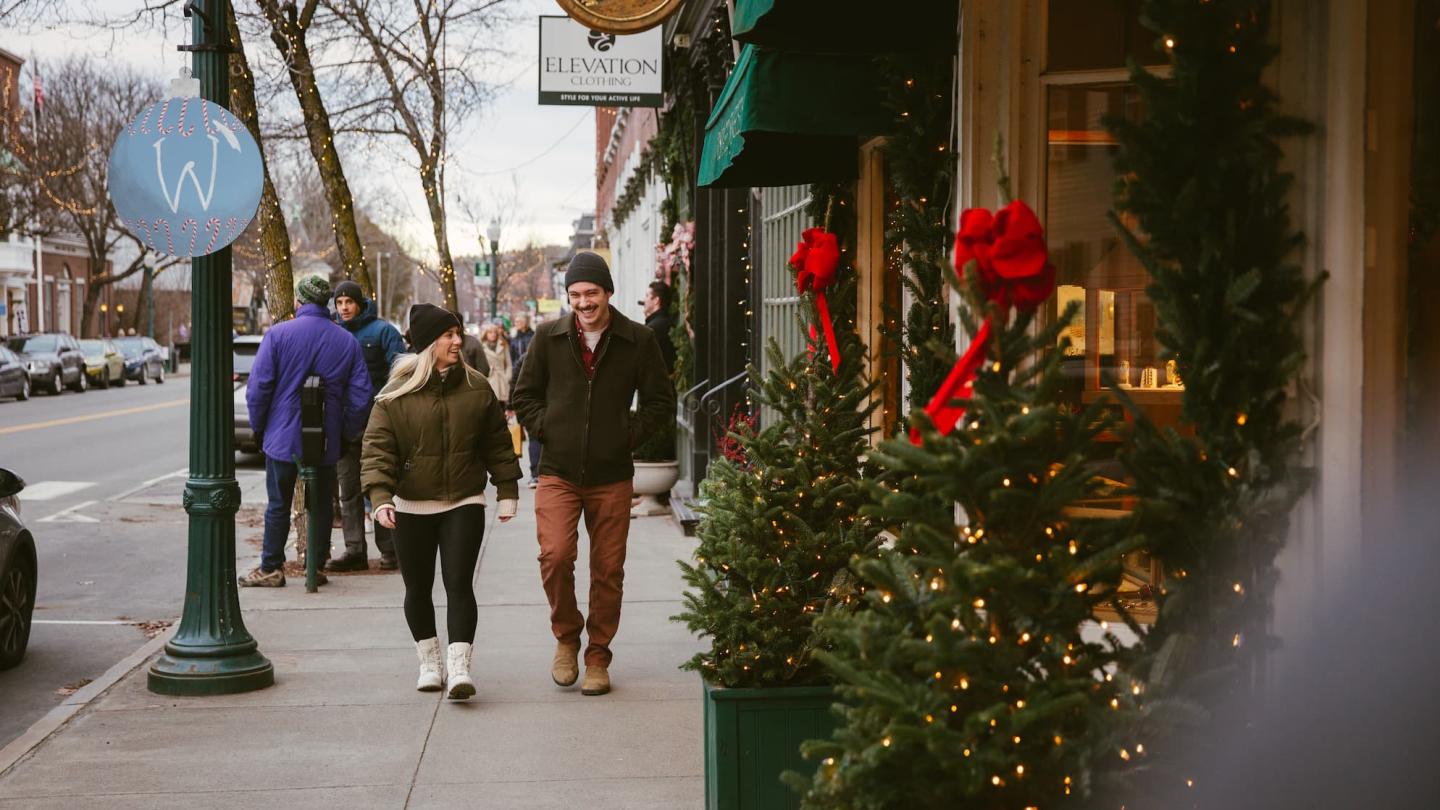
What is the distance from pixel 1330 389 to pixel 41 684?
278 inches

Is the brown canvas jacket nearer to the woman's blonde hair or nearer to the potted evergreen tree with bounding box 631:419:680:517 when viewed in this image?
the woman's blonde hair

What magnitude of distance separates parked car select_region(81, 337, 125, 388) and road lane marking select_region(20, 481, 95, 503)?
99.5ft

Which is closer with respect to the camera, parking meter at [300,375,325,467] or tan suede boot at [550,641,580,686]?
tan suede boot at [550,641,580,686]

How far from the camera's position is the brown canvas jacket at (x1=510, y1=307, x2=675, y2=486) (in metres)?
7.02

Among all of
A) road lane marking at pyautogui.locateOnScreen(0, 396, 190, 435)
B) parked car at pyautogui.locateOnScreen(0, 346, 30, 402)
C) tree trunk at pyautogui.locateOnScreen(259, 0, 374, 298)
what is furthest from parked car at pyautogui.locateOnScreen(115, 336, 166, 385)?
tree trunk at pyautogui.locateOnScreen(259, 0, 374, 298)

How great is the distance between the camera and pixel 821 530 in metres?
5.12

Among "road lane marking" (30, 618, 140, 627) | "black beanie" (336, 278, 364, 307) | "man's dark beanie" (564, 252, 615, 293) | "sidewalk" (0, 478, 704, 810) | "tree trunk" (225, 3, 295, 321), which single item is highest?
"tree trunk" (225, 3, 295, 321)

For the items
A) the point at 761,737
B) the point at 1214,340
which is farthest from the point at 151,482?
the point at 1214,340

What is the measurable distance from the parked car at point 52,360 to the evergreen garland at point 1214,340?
135ft

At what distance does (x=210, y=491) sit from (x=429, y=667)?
139cm

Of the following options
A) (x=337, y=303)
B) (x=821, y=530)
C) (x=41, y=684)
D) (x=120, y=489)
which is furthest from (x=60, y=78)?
(x=821, y=530)

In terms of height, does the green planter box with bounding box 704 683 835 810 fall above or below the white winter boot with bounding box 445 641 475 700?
above

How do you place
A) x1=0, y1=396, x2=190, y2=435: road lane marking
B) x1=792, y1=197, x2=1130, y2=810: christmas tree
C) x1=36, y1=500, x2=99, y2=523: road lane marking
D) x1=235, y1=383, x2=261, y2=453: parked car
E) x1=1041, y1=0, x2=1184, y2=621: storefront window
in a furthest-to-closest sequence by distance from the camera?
x1=0, y1=396, x2=190, y2=435: road lane marking < x1=235, y1=383, x2=261, y2=453: parked car < x1=36, y1=500, x2=99, y2=523: road lane marking < x1=1041, y1=0, x2=1184, y2=621: storefront window < x1=792, y1=197, x2=1130, y2=810: christmas tree

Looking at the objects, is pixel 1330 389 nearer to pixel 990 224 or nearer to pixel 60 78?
pixel 990 224
